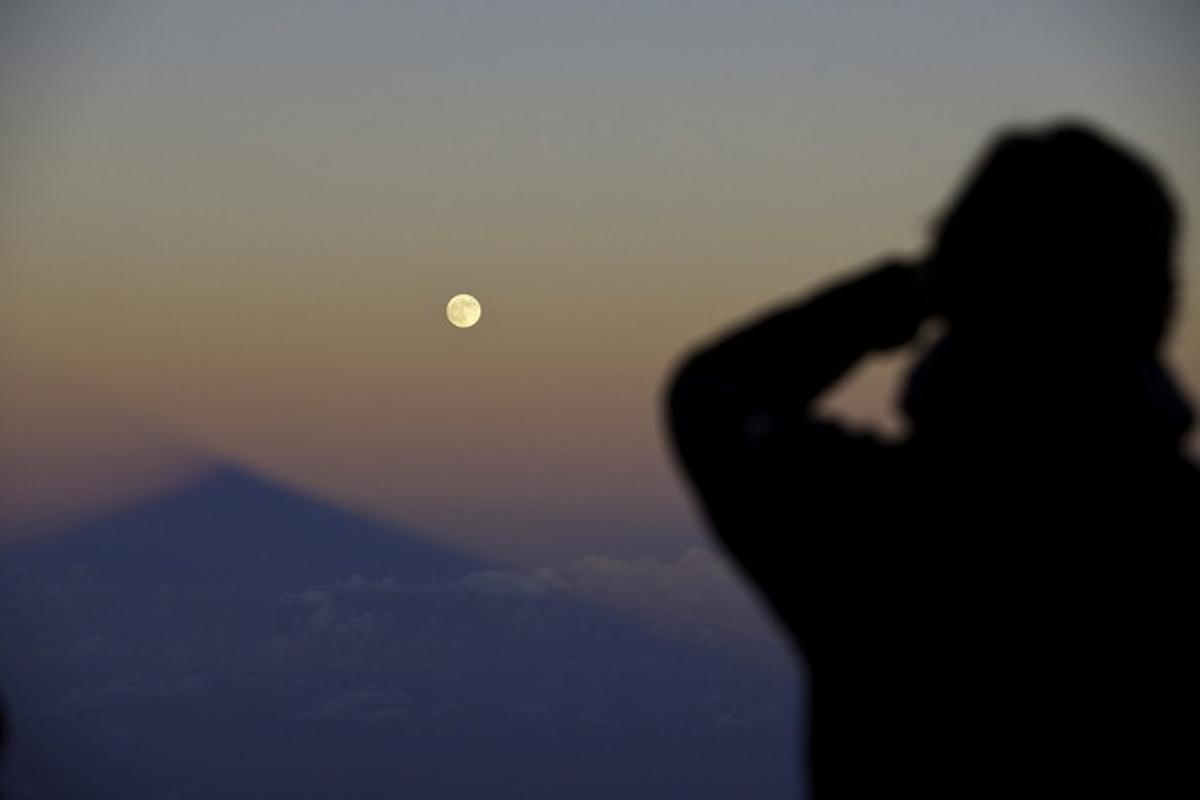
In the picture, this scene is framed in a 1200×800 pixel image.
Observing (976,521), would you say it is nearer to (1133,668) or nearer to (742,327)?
(1133,668)

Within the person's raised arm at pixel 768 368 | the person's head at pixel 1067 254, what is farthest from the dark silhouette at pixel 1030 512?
the person's raised arm at pixel 768 368

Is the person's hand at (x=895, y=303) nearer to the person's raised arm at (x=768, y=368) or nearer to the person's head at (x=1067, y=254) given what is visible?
the person's raised arm at (x=768, y=368)

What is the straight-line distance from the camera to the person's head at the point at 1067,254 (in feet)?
7.32

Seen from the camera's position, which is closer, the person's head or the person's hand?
the person's head

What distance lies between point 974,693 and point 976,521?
0.70 ft

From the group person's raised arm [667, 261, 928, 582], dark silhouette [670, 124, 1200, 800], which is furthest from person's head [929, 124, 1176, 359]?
person's raised arm [667, 261, 928, 582]

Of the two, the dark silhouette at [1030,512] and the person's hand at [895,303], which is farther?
the person's hand at [895,303]

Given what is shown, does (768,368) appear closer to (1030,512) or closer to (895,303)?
(895,303)

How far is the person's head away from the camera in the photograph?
2232 millimetres

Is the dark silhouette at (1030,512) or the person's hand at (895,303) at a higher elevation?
the person's hand at (895,303)

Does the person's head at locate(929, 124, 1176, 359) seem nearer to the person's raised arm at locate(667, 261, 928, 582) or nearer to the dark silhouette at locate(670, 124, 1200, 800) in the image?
the dark silhouette at locate(670, 124, 1200, 800)

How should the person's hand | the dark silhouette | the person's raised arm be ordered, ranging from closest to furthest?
1. the dark silhouette
2. the person's raised arm
3. the person's hand

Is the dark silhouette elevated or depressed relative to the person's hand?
depressed

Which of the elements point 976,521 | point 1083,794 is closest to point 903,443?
point 976,521
